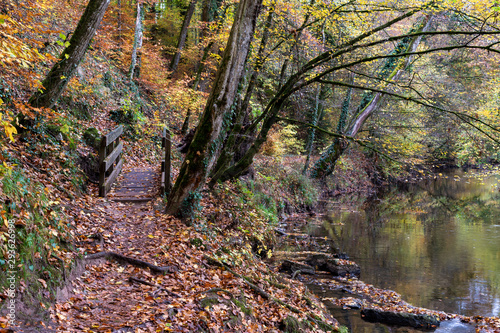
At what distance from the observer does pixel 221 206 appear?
10.5 m

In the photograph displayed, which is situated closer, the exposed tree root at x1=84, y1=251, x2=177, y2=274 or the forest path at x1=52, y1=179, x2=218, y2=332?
the forest path at x1=52, y1=179, x2=218, y2=332

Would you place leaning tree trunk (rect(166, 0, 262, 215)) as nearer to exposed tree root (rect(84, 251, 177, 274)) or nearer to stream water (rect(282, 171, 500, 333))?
exposed tree root (rect(84, 251, 177, 274))

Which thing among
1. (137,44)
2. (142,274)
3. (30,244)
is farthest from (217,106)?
(137,44)

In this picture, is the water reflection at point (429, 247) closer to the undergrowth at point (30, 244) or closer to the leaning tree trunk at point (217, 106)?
the leaning tree trunk at point (217, 106)

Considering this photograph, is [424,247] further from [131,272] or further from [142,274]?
[131,272]

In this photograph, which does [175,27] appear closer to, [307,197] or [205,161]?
[307,197]

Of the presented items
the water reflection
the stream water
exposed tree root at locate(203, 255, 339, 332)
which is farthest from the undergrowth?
the water reflection

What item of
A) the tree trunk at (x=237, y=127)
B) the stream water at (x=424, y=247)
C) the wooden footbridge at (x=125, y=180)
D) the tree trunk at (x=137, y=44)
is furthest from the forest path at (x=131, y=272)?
the tree trunk at (x=137, y=44)

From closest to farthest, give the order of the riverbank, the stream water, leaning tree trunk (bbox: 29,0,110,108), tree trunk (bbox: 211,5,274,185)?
the riverbank, leaning tree trunk (bbox: 29,0,110,108), the stream water, tree trunk (bbox: 211,5,274,185)

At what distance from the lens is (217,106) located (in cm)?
770

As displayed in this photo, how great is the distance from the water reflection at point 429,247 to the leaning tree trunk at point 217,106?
5588mm

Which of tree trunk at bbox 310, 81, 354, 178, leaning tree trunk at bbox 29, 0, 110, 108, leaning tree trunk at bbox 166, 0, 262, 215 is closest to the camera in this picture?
leaning tree trunk at bbox 29, 0, 110, 108

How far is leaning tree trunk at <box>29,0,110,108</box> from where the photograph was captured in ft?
23.7

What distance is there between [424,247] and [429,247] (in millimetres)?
183
